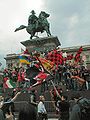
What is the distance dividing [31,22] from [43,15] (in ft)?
4.91

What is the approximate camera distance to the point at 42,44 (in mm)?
28062

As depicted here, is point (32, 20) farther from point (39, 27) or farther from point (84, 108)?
point (84, 108)

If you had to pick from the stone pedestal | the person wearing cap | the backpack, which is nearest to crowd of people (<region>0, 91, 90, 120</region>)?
the backpack

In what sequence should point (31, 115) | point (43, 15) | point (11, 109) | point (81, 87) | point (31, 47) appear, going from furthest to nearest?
point (43, 15) → point (31, 47) → point (81, 87) → point (11, 109) → point (31, 115)

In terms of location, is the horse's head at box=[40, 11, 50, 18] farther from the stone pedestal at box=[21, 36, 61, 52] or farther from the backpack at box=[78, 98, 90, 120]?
the backpack at box=[78, 98, 90, 120]

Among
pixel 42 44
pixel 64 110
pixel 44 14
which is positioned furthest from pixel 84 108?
pixel 44 14

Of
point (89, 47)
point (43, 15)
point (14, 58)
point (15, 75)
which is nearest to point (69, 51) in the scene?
point (89, 47)

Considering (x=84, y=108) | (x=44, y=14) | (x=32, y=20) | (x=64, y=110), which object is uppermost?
(x=44, y=14)

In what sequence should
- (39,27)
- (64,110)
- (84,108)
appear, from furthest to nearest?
(39,27)
(64,110)
(84,108)

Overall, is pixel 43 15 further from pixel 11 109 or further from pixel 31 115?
pixel 31 115

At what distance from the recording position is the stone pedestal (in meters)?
27.8

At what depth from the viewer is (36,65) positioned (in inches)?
807

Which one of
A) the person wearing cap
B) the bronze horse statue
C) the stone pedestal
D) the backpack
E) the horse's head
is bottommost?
the backpack

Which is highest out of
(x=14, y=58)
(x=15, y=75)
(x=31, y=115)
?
(x=14, y=58)
